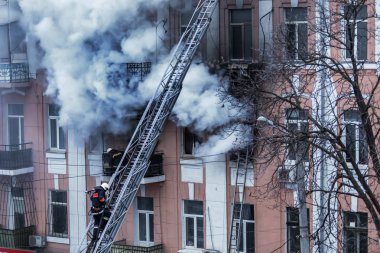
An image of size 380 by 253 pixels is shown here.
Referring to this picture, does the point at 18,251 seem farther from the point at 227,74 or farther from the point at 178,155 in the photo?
the point at 227,74

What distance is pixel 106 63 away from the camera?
27703 millimetres

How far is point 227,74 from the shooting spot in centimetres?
2642

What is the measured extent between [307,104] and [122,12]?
6088 mm

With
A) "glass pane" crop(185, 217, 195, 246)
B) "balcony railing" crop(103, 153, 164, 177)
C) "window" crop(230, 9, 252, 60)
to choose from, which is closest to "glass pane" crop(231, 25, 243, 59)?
"window" crop(230, 9, 252, 60)

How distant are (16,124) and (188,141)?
693cm

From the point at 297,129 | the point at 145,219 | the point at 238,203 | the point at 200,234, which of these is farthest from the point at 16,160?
the point at 297,129

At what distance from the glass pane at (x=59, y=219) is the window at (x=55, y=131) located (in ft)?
6.51

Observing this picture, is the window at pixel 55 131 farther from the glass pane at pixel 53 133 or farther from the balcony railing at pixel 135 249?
the balcony railing at pixel 135 249

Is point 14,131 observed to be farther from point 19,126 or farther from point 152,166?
point 152,166

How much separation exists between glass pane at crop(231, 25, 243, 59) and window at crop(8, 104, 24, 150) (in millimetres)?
8200

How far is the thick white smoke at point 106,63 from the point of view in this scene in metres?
26.7

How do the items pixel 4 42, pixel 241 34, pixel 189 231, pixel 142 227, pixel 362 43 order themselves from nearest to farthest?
pixel 362 43 < pixel 241 34 < pixel 189 231 < pixel 142 227 < pixel 4 42

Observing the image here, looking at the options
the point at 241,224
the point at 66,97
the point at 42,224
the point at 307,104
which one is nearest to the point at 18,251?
the point at 42,224

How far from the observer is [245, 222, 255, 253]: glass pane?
27000mm
